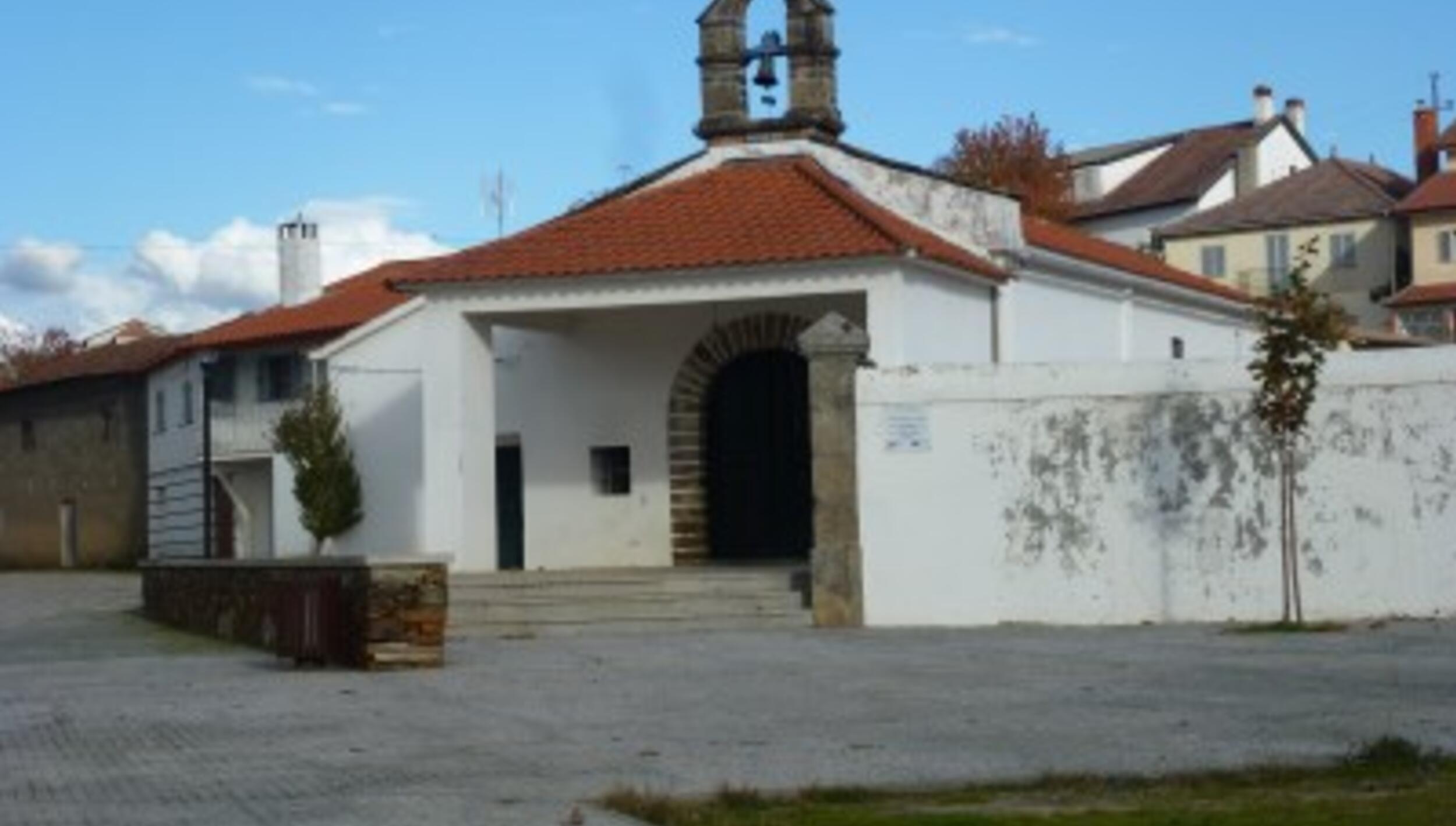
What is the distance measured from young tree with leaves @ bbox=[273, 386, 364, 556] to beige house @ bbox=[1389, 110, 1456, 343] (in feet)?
129

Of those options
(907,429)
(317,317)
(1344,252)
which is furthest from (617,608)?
(1344,252)

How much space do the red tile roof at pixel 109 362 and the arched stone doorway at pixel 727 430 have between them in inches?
1154

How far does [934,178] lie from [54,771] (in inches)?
820

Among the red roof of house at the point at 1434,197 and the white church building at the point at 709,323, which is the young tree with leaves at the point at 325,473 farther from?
the red roof of house at the point at 1434,197

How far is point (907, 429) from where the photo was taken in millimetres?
23500

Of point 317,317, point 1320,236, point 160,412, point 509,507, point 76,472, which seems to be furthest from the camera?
point 1320,236

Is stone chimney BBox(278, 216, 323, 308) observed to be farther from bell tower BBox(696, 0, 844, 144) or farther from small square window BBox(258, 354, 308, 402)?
bell tower BBox(696, 0, 844, 144)

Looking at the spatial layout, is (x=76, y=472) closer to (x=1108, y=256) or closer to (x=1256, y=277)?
(x=1108, y=256)

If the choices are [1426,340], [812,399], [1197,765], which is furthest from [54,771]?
[1426,340]

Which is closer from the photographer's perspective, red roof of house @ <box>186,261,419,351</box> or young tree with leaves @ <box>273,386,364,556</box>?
young tree with leaves @ <box>273,386,364,556</box>

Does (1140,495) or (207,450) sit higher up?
(207,450)

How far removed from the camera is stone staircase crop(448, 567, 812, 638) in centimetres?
2402

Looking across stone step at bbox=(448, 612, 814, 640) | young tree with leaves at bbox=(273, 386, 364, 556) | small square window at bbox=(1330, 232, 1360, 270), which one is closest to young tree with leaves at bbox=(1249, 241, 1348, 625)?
stone step at bbox=(448, 612, 814, 640)

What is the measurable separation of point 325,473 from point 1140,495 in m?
18.8
